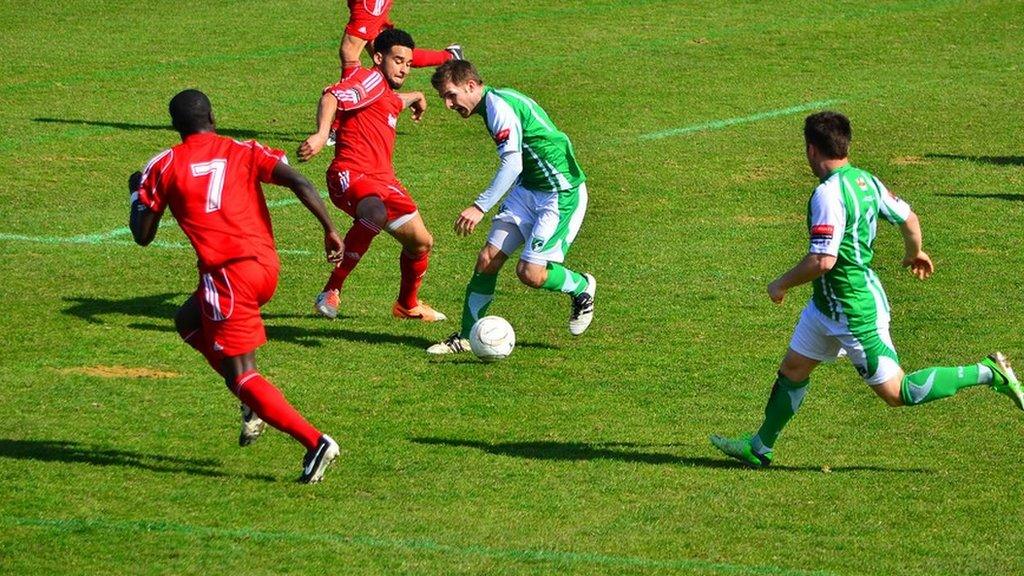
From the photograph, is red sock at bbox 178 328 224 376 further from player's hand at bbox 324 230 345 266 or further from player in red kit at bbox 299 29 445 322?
player in red kit at bbox 299 29 445 322

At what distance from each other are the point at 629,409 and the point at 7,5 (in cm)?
1963

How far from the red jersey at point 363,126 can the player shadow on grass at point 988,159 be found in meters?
8.33

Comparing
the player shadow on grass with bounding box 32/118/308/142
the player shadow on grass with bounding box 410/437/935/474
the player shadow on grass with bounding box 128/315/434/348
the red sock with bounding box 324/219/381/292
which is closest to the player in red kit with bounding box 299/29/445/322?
the red sock with bounding box 324/219/381/292

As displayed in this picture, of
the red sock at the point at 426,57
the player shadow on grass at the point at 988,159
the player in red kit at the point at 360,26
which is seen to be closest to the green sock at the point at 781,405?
the red sock at the point at 426,57

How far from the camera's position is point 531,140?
1127 cm

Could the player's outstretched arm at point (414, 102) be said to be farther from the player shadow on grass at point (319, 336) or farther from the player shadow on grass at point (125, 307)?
the player shadow on grass at point (125, 307)

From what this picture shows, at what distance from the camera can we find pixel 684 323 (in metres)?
12.4

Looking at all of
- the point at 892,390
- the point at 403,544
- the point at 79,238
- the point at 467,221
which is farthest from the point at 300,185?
the point at 79,238

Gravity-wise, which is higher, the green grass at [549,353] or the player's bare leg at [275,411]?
the player's bare leg at [275,411]

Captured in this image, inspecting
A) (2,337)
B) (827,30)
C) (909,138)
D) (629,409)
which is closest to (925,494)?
(629,409)

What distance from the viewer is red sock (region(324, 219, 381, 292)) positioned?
12.4m

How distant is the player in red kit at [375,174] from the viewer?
39.6 ft

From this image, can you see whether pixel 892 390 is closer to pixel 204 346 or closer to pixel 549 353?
pixel 549 353

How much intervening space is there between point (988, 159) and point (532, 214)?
860cm
